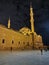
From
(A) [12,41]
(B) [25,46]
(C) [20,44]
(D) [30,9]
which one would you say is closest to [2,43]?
(A) [12,41]

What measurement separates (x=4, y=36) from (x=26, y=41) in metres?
9.40

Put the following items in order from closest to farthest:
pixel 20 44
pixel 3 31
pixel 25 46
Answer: pixel 3 31
pixel 20 44
pixel 25 46

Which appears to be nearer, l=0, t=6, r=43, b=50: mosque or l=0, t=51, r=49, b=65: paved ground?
l=0, t=51, r=49, b=65: paved ground

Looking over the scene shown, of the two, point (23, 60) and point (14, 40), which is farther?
point (14, 40)

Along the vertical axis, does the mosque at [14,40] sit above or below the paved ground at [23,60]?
above

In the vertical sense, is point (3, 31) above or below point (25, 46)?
above

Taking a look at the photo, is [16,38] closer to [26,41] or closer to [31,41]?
[26,41]

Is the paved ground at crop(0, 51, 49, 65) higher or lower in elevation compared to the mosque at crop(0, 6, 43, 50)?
lower

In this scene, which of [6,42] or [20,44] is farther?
[20,44]

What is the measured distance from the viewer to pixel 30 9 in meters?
38.6

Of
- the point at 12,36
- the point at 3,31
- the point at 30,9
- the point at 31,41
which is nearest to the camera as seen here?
the point at 3,31

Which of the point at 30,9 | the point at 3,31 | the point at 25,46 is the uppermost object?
the point at 30,9

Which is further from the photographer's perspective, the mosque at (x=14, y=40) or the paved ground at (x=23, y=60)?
the mosque at (x=14, y=40)

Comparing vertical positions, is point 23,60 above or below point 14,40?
below
